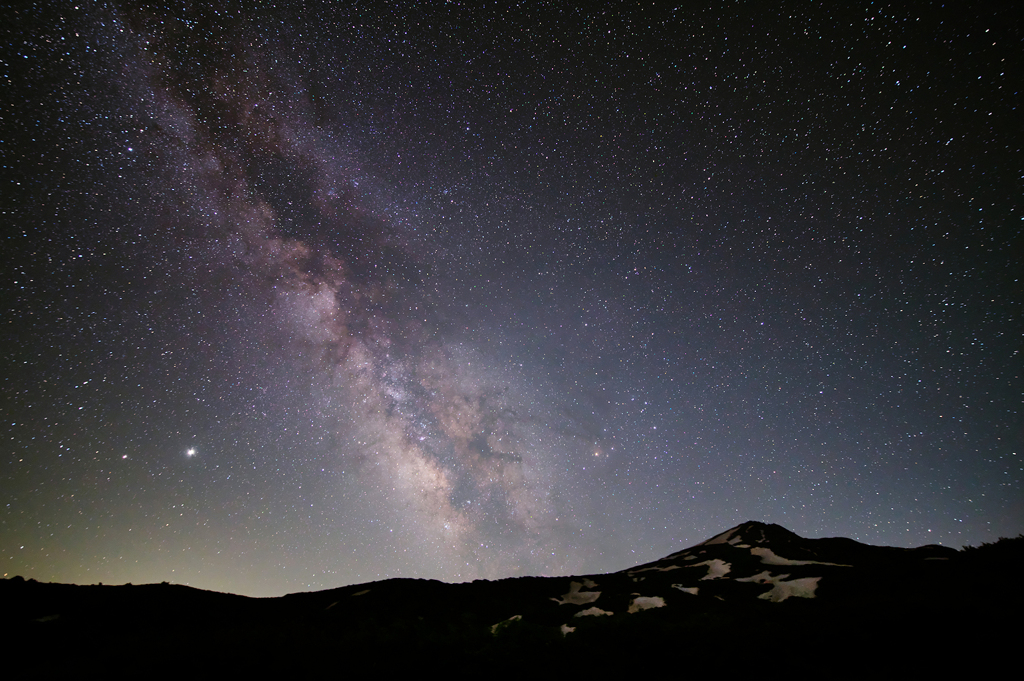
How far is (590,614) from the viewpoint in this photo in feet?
56.2

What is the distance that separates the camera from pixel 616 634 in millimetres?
14117

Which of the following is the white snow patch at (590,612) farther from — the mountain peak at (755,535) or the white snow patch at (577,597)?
the mountain peak at (755,535)

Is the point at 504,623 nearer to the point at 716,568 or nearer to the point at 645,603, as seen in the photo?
the point at 645,603

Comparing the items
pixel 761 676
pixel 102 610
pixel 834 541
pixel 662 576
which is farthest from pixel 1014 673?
pixel 102 610

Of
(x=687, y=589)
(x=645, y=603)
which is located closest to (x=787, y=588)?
(x=687, y=589)

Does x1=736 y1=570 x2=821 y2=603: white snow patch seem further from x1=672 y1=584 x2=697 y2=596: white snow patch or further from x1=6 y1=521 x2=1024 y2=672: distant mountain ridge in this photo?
x1=672 y1=584 x2=697 y2=596: white snow patch

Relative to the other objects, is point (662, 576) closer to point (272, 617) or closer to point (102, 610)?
point (272, 617)

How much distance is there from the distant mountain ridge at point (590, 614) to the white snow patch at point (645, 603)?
161mm

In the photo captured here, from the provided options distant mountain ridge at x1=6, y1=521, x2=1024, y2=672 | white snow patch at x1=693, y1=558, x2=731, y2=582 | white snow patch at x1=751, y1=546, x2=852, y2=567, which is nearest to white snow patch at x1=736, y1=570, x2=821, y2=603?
distant mountain ridge at x1=6, y1=521, x2=1024, y2=672

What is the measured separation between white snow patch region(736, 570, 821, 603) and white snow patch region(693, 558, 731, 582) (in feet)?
8.98

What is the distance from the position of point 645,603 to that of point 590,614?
9.44 feet

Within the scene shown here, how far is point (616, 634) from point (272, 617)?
58.8ft

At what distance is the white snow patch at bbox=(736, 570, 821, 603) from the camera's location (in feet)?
53.6

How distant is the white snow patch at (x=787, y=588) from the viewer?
1633 centimetres
